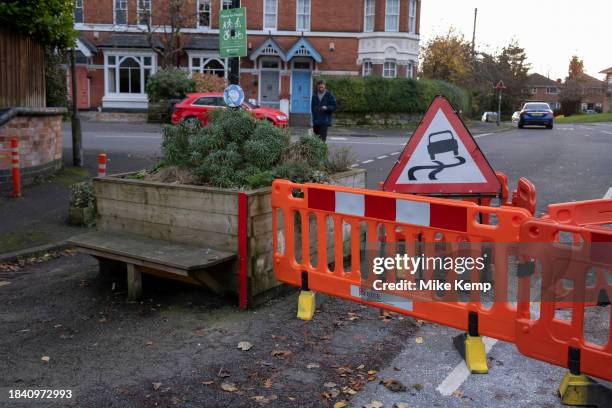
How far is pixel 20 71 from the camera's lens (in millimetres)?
11305

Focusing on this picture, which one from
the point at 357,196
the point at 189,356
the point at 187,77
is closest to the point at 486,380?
the point at 357,196

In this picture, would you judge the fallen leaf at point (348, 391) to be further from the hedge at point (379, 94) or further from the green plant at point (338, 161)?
the hedge at point (379, 94)

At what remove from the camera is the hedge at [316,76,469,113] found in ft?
112

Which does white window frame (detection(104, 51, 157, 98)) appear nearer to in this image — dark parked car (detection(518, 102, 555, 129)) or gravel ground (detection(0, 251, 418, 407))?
dark parked car (detection(518, 102, 555, 129))

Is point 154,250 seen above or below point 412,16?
below

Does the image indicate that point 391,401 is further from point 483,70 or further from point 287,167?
point 483,70

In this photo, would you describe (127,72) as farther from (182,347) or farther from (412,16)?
(182,347)

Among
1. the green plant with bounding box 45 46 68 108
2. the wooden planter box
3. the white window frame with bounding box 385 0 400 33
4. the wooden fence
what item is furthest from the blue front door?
the wooden planter box

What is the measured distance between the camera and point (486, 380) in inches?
161

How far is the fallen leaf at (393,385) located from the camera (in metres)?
3.96

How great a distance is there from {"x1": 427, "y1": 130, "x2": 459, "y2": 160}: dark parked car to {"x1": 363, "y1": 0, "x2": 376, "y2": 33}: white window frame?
109 ft

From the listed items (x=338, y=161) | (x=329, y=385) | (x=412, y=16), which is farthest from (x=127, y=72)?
(x=329, y=385)

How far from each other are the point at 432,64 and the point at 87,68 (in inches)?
1118

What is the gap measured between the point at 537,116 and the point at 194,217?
35.4 m
